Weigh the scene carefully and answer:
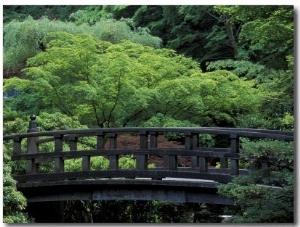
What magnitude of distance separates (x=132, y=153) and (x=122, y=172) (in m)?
0.24

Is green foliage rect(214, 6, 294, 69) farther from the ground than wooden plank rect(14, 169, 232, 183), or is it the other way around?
green foliage rect(214, 6, 294, 69)

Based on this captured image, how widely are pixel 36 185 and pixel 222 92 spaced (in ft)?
10.8

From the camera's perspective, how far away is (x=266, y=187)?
726 cm

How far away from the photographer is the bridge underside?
8.72 m

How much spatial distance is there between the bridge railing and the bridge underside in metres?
0.08

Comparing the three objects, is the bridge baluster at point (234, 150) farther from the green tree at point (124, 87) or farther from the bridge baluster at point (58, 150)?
the green tree at point (124, 87)

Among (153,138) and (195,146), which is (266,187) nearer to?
(195,146)

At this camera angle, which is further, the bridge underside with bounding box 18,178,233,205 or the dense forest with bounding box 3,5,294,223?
the dense forest with bounding box 3,5,294,223

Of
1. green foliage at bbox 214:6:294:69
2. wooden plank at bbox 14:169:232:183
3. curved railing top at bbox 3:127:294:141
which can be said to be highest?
green foliage at bbox 214:6:294:69

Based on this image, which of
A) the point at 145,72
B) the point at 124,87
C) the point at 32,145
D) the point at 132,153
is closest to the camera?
the point at 132,153

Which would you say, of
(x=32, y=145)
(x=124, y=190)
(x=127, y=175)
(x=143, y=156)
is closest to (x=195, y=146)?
(x=143, y=156)

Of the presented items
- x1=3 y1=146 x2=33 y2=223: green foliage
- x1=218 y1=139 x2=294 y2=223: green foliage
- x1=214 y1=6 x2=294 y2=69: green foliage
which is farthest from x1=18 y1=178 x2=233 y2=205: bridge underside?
x1=214 y1=6 x2=294 y2=69: green foliage

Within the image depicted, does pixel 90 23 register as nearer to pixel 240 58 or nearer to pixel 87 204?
pixel 240 58

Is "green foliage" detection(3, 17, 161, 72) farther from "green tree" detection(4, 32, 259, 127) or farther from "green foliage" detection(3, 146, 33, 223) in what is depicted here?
"green foliage" detection(3, 146, 33, 223)
